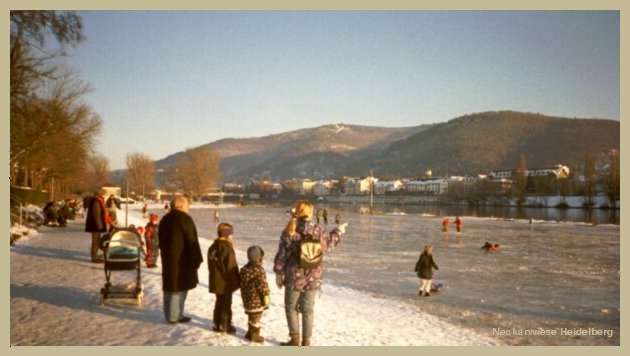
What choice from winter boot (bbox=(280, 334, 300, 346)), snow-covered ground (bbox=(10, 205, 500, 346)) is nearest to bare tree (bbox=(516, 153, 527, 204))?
snow-covered ground (bbox=(10, 205, 500, 346))

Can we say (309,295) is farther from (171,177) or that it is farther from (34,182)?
(171,177)

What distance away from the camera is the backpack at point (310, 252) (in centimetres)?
612

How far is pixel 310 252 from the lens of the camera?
6.14 meters

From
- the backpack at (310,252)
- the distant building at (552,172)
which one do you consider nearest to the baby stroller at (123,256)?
the backpack at (310,252)

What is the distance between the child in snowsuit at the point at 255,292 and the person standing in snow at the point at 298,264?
359 millimetres

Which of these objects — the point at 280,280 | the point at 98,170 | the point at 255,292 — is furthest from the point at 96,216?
the point at 98,170

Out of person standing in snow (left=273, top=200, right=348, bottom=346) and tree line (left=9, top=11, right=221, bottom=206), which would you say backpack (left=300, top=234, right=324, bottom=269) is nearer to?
person standing in snow (left=273, top=200, right=348, bottom=346)

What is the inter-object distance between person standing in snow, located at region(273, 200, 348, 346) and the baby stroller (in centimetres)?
323

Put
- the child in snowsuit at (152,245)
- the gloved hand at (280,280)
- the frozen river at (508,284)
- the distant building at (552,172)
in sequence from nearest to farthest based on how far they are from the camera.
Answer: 1. the gloved hand at (280,280)
2. the frozen river at (508,284)
3. the child in snowsuit at (152,245)
4. the distant building at (552,172)

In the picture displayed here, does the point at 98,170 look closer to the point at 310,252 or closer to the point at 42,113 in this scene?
the point at 42,113

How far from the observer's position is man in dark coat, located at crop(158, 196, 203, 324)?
688 centimetres

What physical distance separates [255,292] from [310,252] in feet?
3.55

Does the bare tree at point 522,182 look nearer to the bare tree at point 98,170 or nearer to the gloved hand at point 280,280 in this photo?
the bare tree at point 98,170

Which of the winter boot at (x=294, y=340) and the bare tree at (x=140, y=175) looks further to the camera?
the bare tree at (x=140, y=175)
